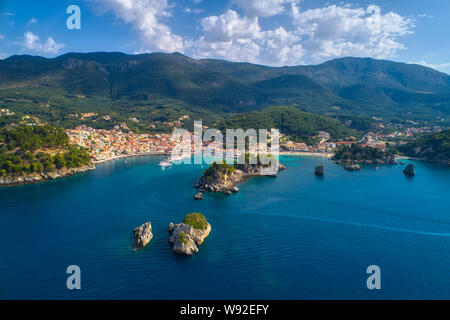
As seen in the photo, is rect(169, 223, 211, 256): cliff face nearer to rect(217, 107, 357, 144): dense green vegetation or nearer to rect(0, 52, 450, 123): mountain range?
rect(217, 107, 357, 144): dense green vegetation

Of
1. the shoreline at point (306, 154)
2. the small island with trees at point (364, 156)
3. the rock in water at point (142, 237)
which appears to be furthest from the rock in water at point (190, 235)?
the shoreline at point (306, 154)

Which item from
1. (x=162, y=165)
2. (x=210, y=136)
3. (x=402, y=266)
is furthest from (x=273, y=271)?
(x=210, y=136)

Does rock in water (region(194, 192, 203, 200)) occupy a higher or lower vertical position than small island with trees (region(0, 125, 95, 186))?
lower

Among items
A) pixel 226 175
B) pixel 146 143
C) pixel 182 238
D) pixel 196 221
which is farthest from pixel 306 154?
pixel 182 238

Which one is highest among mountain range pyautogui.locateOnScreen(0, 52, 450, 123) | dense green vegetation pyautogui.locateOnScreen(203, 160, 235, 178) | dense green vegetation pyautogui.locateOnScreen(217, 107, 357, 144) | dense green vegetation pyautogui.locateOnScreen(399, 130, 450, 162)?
mountain range pyautogui.locateOnScreen(0, 52, 450, 123)

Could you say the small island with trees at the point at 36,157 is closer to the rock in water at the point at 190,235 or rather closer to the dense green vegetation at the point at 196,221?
the dense green vegetation at the point at 196,221

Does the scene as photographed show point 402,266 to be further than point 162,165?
No

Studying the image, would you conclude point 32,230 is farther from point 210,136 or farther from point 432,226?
point 210,136

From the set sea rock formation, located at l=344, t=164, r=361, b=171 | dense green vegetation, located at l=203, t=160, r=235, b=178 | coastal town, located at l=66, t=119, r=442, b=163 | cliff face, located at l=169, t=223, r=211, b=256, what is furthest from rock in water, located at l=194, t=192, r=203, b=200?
sea rock formation, located at l=344, t=164, r=361, b=171
